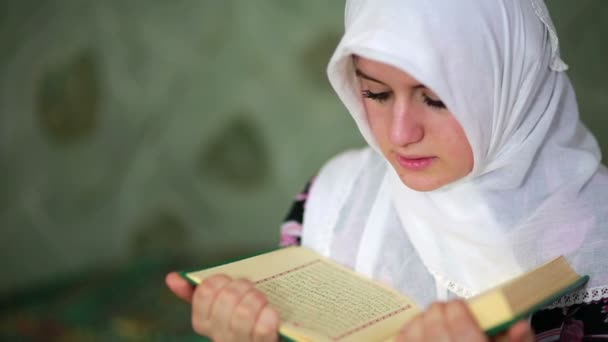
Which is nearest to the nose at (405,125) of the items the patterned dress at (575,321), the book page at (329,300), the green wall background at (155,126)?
the book page at (329,300)

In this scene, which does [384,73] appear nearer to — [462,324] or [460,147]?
[460,147]

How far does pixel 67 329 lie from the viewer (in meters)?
1.97

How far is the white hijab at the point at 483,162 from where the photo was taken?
88 centimetres

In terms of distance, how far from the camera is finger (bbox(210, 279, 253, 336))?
0.83 meters

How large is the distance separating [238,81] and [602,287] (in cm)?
137

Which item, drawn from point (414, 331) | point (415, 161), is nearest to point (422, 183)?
point (415, 161)

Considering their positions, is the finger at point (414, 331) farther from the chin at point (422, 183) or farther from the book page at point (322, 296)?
the chin at point (422, 183)

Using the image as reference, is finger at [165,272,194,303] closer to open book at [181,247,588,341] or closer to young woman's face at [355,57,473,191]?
open book at [181,247,588,341]

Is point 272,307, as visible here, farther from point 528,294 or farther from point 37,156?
point 37,156

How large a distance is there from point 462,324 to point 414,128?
315mm

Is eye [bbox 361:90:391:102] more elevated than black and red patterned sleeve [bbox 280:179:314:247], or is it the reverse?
eye [bbox 361:90:391:102]

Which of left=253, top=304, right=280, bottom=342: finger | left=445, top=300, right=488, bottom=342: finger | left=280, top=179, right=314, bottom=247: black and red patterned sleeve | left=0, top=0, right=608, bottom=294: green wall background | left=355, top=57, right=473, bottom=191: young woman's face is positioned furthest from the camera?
left=0, top=0, right=608, bottom=294: green wall background

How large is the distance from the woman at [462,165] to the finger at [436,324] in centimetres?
20

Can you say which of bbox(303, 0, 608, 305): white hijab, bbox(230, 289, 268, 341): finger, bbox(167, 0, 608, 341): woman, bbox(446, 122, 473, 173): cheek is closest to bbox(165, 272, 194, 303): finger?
bbox(167, 0, 608, 341): woman
